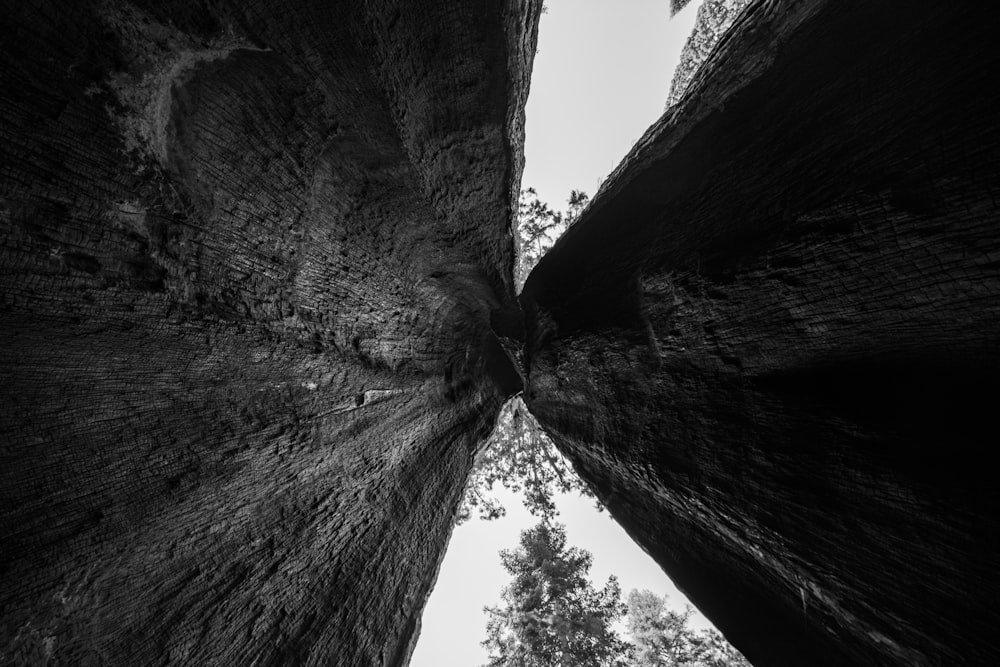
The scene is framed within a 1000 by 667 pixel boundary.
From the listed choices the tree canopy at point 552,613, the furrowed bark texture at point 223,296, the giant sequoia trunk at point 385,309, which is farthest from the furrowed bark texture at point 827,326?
the tree canopy at point 552,613

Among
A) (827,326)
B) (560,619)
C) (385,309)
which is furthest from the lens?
(560,619)

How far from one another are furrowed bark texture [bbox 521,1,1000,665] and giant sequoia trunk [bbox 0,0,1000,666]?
0.9 inches

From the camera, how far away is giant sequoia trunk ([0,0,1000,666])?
285 centimetres

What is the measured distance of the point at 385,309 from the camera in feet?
19.6

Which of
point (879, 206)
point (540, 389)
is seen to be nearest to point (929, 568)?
point (879, 206)

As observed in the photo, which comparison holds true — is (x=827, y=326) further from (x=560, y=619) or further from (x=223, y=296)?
(x=560, y=619)

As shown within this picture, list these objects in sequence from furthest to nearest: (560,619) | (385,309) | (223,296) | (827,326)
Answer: (560,619) → (385,309) → (223,296) → (827,326)

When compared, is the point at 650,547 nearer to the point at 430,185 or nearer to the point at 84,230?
the point at 430,185

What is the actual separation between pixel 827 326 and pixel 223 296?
17.2 ft

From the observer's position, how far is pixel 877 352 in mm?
3270

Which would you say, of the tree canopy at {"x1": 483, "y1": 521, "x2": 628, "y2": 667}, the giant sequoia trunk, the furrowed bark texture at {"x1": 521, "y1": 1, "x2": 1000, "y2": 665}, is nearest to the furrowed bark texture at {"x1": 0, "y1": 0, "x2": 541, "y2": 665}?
the giant sequoia trunk

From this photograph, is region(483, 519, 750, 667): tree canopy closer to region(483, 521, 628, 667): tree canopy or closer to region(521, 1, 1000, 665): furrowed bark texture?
region(483, 521, 628, 667): tree canopy

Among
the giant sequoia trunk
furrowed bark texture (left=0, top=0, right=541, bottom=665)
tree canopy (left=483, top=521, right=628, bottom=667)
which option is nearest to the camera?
the giant sequoia trunk

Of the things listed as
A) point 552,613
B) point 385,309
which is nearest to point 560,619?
point 552,613
